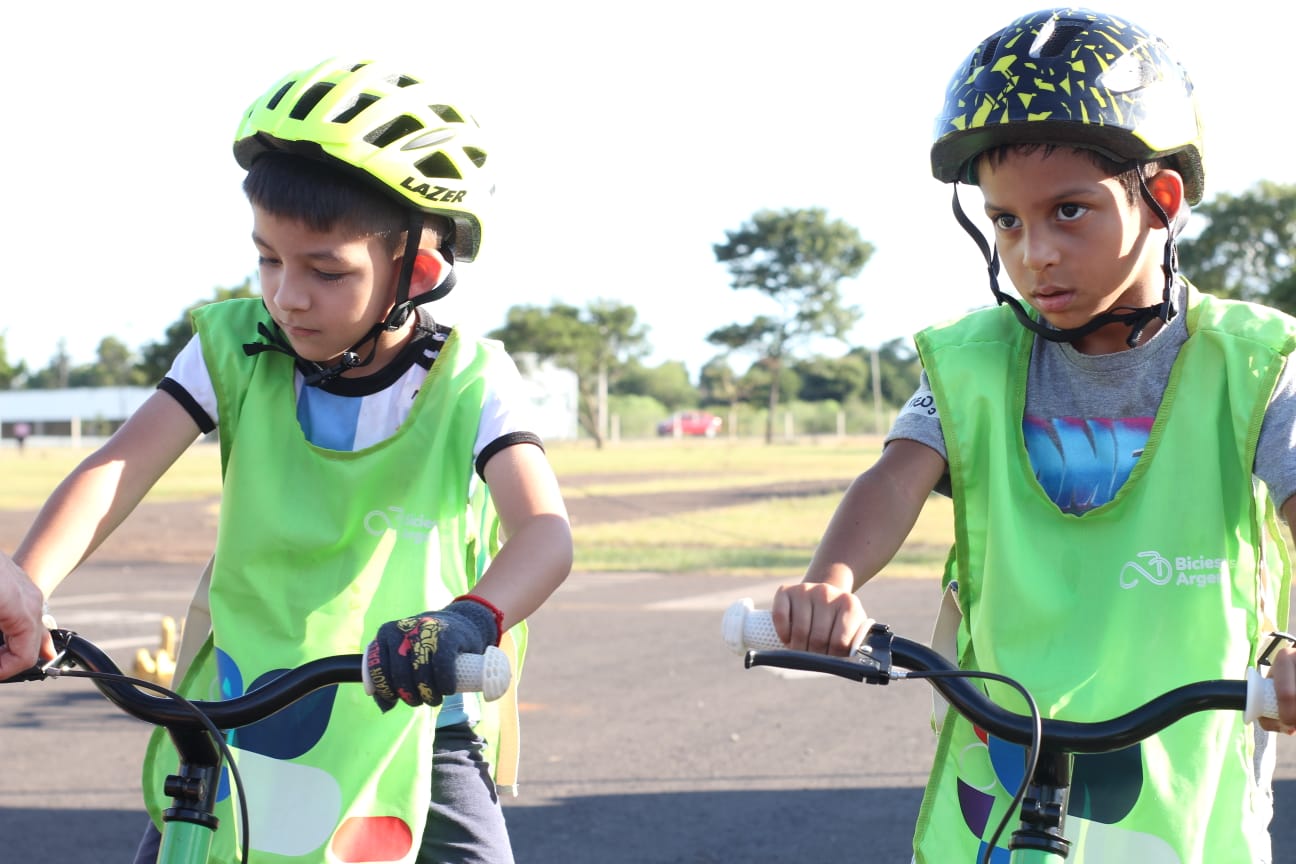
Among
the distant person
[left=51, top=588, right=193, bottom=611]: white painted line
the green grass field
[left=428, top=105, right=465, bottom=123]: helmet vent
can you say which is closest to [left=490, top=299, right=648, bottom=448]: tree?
the green grass field

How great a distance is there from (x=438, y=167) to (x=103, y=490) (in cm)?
93

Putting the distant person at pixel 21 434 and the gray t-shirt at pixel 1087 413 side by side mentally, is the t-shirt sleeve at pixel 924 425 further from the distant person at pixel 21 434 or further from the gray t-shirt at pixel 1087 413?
the distant person at pixel 21 434

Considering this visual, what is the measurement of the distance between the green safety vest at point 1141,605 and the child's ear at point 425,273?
A: 3.68ft

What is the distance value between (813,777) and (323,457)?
4.50 metres

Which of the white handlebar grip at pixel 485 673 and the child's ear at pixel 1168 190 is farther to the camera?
the child's ear at pixel 1168 190

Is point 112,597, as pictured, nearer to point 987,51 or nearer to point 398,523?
point 398,523

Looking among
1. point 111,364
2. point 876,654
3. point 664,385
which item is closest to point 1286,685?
point 876,654

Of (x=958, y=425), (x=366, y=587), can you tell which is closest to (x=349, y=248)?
(x=366, y=587)

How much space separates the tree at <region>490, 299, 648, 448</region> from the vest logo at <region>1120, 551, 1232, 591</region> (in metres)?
73.4

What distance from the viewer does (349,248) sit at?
2879 millimetres

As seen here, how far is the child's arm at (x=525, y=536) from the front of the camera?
8.21 ft

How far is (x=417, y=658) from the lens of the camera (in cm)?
201

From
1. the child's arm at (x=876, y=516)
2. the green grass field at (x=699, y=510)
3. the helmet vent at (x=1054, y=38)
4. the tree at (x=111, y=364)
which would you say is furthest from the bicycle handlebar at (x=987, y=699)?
the tree at (x=111, y=364)

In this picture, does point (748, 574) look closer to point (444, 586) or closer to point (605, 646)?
point (605, 646)
